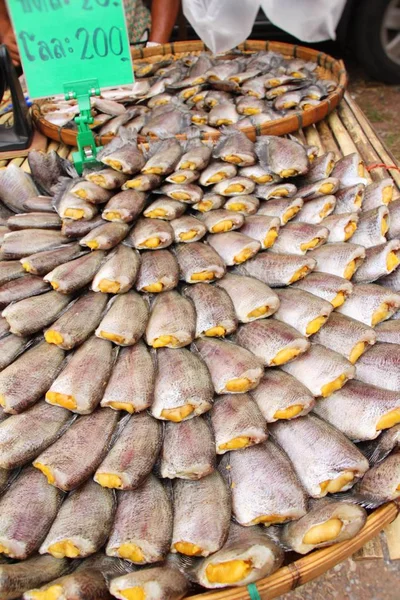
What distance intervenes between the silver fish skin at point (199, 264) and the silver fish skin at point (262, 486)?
2.15 feet

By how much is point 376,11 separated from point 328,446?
592 cm

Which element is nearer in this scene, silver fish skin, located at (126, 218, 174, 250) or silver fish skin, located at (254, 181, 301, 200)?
silver fish skin, located at (126, 218, 174, 250)

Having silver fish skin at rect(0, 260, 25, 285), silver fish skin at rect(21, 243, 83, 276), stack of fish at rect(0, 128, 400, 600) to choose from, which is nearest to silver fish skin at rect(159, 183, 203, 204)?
stack of fish at rect(0, 128, 400, 600)

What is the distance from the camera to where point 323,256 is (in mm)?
1916

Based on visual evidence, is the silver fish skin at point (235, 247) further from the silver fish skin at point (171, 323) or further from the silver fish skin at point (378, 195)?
the silver fish skin at point (378, 195)

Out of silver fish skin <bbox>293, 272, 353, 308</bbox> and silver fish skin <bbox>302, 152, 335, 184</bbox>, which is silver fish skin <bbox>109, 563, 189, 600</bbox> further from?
silver fish skin <bbox>302, 152, 335, 184</bbox>

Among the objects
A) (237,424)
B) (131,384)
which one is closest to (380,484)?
(237,424)

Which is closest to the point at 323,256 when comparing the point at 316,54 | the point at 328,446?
the point at 328,446

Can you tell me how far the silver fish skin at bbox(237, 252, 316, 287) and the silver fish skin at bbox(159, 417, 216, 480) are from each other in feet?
2.13

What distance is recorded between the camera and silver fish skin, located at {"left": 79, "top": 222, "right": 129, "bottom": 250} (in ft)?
5.89

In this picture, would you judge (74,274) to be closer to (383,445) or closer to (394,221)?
(383,445)

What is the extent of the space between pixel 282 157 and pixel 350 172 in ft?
1.25

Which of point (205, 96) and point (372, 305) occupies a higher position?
point (205, 96)

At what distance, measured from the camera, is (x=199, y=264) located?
1.78 metres
